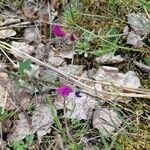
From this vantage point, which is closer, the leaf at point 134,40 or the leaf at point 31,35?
the leaf at point 134,40

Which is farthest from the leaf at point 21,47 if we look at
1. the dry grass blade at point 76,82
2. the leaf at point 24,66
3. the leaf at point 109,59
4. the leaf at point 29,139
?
the leaf at point 29,139

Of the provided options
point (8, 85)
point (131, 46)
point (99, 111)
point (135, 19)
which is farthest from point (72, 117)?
point (135, 19)

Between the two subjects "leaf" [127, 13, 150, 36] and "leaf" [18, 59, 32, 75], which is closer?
"leaf" [18, 59, 32, 75]

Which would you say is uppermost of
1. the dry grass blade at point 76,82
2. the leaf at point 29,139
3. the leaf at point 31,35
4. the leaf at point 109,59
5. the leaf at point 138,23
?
the leaf at point 138,23

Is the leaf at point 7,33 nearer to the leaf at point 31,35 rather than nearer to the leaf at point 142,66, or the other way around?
the leaf at point 31,35

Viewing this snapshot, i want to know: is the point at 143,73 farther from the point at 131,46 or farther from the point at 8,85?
the point at 8,85

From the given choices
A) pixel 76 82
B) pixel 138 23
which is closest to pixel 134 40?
pixel 138 23

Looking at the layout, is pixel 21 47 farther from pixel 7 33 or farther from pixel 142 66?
pixel 142 66

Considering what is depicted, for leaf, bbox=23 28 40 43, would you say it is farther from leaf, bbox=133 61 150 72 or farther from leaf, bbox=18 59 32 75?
leaf, bbox=133 61 150 72

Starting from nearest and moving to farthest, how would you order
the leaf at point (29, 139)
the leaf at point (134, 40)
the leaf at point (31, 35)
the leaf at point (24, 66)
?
the leaf at point (29, 139)
the leaf at point (24, 66)
the leaf at point (134, 40)
the leaf at point (31, 35)

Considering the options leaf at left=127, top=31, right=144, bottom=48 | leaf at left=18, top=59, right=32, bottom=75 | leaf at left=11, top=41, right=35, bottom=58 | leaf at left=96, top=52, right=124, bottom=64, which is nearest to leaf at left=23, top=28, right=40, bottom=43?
leaf at left=11, top=41, right=35, bottom=58

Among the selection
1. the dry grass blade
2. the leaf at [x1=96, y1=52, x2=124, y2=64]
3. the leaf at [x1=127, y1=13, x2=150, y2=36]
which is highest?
the leaf at [x1=127, y1=13, x2=150, y2=36]
